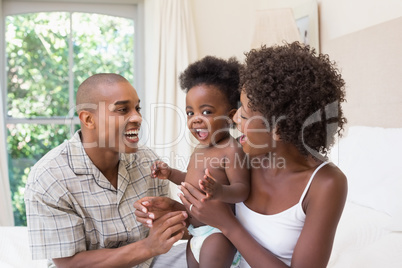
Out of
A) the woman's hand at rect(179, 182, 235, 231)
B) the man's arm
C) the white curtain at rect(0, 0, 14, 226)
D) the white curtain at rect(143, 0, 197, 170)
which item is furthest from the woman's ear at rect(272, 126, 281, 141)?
the white curtain at rect(0, 0, 14, 226)

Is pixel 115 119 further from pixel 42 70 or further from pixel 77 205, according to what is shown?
pixel 42 70

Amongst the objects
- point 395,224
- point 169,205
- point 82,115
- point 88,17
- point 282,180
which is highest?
point 88,17

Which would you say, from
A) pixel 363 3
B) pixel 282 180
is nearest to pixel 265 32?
pixel 363 3

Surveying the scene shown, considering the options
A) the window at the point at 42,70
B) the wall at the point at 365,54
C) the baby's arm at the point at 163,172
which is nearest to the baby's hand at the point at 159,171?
the baby's arm at the point at 163,172

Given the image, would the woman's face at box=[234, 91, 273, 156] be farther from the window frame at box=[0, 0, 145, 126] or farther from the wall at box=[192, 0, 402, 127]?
the window frame at box=[0, 0, 145, 126]

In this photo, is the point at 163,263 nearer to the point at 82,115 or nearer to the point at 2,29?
the point at 82,115

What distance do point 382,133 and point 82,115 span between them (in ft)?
4.68

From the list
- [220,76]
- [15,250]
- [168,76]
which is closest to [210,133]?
[220,76]

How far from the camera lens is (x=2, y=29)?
412cm

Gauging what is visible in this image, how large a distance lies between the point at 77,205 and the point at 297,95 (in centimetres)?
82

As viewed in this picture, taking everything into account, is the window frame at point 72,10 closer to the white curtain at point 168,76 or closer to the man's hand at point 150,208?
the white curtain at point 168,76

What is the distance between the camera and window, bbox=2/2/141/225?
4215mm

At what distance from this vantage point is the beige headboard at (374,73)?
2.37 metres

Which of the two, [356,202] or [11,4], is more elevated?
[11,4]
